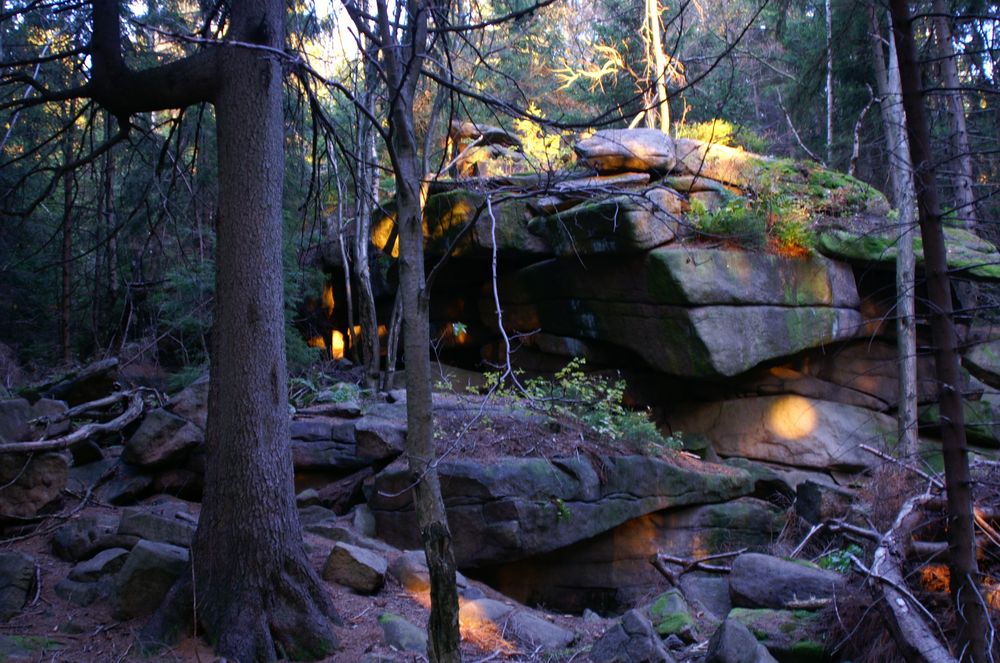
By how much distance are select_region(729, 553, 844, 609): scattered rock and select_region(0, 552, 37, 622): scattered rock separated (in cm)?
622

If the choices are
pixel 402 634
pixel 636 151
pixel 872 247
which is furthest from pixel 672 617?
pixel 872 247

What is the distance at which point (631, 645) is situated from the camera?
5.67 meters

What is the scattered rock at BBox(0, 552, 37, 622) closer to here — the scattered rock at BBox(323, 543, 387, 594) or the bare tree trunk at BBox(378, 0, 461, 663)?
the scattered rock at BBox(323, 543, 387, 594)

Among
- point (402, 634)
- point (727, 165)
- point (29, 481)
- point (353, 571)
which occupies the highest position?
point (727, 165)

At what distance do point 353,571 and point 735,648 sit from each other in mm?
3458

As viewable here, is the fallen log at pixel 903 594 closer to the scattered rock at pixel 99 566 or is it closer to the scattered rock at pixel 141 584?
the scattered rock at pixel 141 584

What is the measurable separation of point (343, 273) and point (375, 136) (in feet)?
16.2

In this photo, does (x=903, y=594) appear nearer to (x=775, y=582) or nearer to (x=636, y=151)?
(x=775, y=582)

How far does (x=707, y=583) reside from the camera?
8.73m

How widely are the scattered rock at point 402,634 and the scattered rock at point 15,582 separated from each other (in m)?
2.68

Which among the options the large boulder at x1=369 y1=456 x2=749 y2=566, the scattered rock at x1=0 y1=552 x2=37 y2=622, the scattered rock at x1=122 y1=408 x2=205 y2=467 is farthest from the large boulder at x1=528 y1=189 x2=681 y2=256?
the scattered rock at x1=0 y1=552 x2=37 y2=622

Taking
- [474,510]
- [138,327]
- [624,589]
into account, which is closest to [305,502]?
[474,510]

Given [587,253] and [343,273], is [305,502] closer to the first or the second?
[587,253]

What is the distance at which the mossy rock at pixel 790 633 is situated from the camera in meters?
5.74
